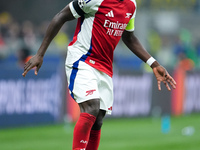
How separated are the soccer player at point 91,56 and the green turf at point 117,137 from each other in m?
3.49

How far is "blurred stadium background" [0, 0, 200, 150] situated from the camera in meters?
10.7

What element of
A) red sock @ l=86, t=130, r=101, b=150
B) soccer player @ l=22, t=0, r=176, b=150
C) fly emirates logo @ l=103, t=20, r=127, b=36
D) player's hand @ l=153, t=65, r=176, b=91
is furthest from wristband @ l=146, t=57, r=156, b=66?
red sock @ l=86, t=130, r=101, b=150

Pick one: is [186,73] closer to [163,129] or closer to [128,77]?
[128,77]

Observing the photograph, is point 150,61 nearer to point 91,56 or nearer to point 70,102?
point 91,56

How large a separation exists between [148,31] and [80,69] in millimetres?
18430

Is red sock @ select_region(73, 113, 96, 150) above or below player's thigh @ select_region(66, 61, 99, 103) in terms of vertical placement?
below

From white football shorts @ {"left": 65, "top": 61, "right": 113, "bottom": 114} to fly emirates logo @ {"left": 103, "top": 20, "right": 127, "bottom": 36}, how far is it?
0.48 meters

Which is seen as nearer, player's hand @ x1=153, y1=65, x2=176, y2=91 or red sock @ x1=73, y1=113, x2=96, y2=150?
red sock @ x1=73, y1=113, x2=96, y2=150

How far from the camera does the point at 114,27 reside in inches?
235

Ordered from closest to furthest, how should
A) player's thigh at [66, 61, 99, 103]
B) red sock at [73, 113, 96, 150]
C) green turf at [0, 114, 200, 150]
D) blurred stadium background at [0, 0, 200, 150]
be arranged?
red sock at [73, 113, 96, 150] → player's thigh at [66, 61, 99, 103] → green turf at [0, 114, 200, 150] → blurred stadium background at [0, 0, 200, 150]

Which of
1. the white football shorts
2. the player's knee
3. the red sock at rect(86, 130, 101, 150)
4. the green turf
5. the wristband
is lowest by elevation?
the green turf

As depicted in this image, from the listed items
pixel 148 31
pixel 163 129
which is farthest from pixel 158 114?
pixel 148 31

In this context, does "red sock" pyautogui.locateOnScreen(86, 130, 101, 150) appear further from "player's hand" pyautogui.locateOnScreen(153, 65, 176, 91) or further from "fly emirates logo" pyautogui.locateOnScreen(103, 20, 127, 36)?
"fly emirates logo" pyautogui.locateOnScreen(103, 20, 127, 36)

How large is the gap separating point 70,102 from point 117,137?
2.16 meters
